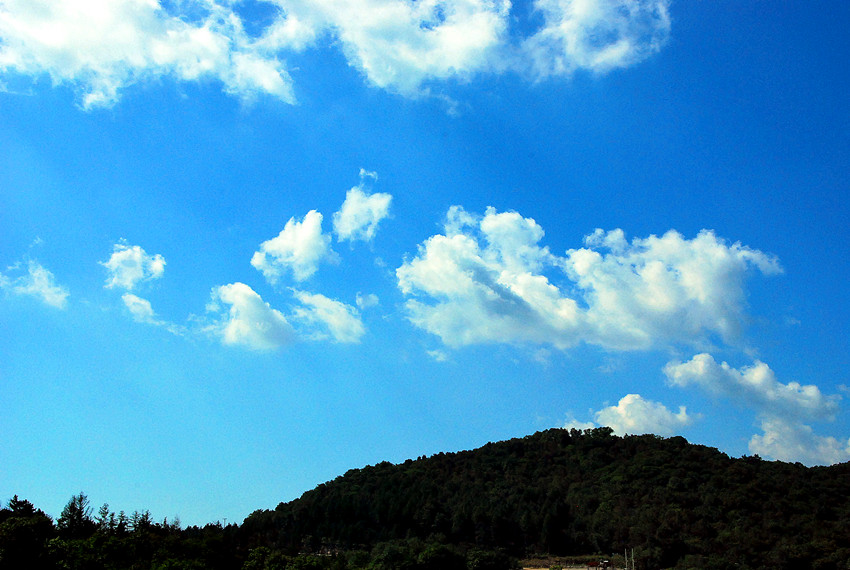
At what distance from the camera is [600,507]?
71812mm

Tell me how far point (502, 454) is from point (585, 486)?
2251 cm

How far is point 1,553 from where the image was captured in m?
27.2

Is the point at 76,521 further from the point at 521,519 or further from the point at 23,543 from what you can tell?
the point at 521,519

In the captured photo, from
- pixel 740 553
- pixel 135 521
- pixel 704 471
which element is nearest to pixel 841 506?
pixel 704 471

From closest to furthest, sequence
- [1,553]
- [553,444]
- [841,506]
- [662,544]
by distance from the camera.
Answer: [1,553] → [662,544] → [841,506] → [553,444]

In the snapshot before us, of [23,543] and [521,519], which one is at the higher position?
[521,519]

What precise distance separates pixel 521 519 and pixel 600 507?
8.51 meters

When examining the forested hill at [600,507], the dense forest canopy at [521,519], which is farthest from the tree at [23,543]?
the forested hill at [600,507]

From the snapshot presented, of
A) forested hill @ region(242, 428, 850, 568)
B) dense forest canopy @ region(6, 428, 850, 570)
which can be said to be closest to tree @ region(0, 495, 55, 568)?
dense forest canopy @ region(6, 428, 850, 570)

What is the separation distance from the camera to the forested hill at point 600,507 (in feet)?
192

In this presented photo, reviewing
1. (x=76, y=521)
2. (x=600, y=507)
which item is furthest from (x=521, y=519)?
(x=76, y=521)

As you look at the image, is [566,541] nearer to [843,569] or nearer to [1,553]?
[843,569]

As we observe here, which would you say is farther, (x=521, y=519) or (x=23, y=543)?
(x=521, y=519)

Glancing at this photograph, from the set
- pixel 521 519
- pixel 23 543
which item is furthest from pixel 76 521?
pixel 521 519
